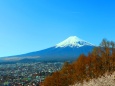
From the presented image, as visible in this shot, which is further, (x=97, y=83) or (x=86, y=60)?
(x=86, y=60)

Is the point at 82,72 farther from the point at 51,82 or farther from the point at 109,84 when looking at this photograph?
the point at 109,84

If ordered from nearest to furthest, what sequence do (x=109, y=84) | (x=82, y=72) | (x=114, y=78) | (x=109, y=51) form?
1. (x=109, y=84)
2. (x=114, y=78)
3. (x=82, y=72)
4. (x=109, y=51)

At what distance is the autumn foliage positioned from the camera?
55969 millimetres

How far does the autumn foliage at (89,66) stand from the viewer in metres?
56.0

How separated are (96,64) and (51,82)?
9.66 metres

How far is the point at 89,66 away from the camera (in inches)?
2295

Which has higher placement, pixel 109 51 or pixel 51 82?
pixel 109 51

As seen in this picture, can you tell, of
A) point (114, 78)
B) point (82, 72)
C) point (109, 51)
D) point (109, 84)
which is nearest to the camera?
point (109, 84)

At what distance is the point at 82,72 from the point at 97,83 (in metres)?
37.8

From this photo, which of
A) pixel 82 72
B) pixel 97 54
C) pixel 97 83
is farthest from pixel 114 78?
pixel 97 54

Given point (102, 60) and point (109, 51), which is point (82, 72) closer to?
point (102, 60)

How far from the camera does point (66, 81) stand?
2322 inches

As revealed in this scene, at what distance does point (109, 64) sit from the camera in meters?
56.9

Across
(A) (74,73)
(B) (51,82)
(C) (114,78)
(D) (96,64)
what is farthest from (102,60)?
(C) (114,78)
